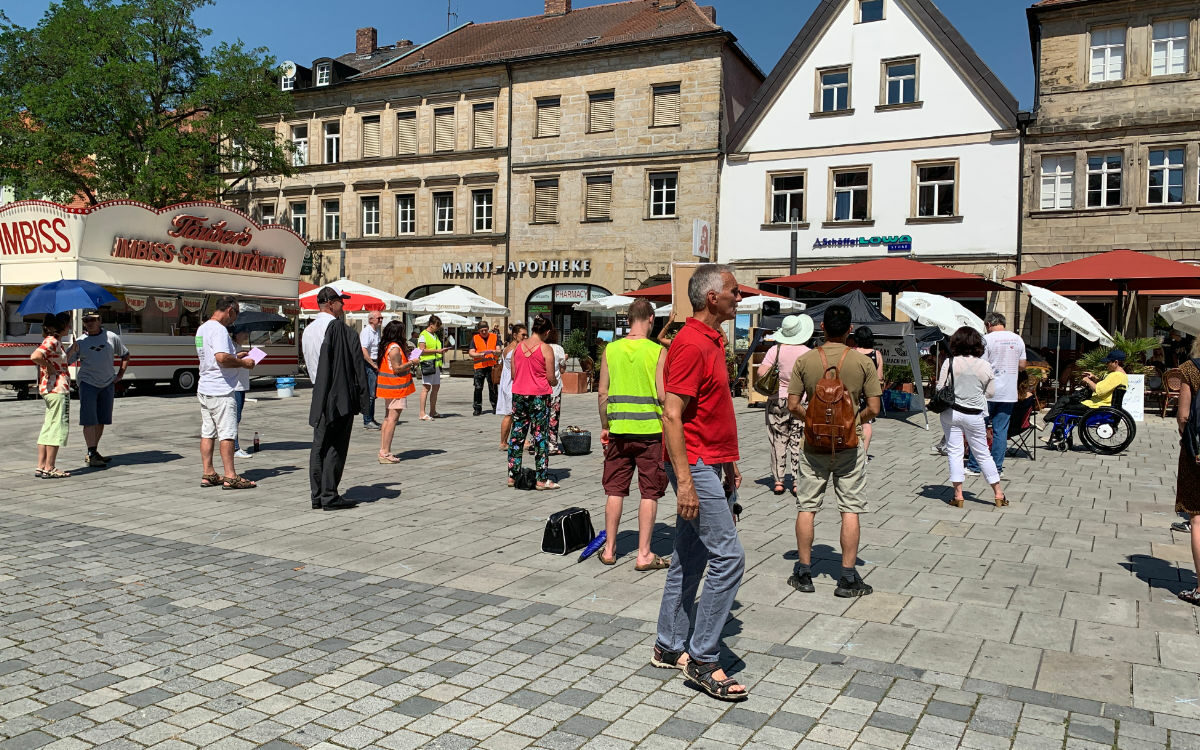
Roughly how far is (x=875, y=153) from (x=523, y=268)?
12552mm

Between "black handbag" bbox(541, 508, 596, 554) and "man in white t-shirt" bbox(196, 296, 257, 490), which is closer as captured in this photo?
"black handbag" bbox(541, 508, 596, 554)

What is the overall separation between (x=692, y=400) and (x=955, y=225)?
82.4 feet

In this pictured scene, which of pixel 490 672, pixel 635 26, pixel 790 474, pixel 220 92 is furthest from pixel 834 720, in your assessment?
pixel 220 92

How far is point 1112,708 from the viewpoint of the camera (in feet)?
13.5

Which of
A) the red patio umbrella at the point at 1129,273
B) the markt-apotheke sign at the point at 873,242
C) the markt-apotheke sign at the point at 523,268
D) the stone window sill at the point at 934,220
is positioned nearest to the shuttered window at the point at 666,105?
the markt-apotheke sign at the point at 523,268

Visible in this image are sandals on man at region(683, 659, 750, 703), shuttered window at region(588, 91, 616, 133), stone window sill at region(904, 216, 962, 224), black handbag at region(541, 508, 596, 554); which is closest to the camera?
sandals on man at region(683, 659, 750, 703)

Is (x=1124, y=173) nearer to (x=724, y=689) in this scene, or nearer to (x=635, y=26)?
(x=635, y=26)

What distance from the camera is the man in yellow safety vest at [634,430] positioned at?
6.38 metres

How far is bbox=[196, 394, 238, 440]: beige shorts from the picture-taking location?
9.27m

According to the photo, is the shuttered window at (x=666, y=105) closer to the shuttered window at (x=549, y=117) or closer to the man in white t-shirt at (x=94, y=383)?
the shuttered window at (x=549, y=117)

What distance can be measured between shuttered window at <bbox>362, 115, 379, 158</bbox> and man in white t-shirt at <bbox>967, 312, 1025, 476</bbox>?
3024cm

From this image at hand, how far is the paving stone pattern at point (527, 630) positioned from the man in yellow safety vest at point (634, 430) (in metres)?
0.33

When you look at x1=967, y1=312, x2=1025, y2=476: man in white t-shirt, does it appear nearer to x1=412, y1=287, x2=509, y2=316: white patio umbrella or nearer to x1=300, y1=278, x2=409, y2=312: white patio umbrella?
x1=300, y1=278, x2=409, y2=312: white patio umbrella

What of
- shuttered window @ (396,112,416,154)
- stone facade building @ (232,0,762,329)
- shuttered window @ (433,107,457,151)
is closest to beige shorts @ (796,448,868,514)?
stone facade building @ (232,0,762,329)
